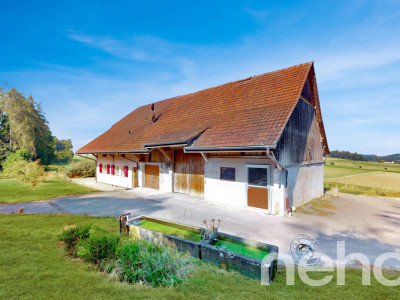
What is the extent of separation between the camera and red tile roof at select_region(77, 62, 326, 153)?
9.48m

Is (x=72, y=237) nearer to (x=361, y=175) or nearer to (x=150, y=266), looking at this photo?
(x=150, y=266)

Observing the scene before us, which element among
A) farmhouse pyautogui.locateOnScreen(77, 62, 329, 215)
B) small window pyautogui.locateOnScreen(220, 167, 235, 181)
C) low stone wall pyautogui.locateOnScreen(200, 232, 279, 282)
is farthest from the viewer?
small window pyautogui.locateOnScreen(220, 167, 235, 181)

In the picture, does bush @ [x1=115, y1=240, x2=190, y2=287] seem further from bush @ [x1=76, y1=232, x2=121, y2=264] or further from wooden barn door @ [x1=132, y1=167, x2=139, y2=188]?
wooden barn door @ [x1=132, y1=167, x2=139, y2=188]

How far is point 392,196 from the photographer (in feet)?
46.1

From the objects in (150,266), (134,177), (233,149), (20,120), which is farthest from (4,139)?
(150,266)

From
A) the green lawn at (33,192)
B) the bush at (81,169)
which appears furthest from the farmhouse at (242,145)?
the bush at (81,169)

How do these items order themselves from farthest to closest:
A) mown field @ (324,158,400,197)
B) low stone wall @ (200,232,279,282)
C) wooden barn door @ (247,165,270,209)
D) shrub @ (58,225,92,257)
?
mown field @ (324,158,400,197) < wooden barn door @ (247,165,270,209) < shrub @ (58,225,92,257) < low stone wall @ (200,232,279,282)

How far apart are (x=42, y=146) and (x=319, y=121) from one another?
45.1m

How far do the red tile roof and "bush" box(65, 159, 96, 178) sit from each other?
343 inches

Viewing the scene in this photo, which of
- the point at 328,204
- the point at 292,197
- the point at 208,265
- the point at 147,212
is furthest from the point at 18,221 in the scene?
the point at 328,204

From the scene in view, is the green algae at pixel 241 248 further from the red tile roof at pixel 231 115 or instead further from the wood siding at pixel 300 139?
the wood siding at pixel 300 139

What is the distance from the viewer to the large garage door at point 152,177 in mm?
15078

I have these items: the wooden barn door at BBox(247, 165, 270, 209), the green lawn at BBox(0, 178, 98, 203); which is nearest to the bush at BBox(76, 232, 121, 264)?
the wooden barn door at BBox(247, 165, 270, 209)

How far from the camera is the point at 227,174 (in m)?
10.6
